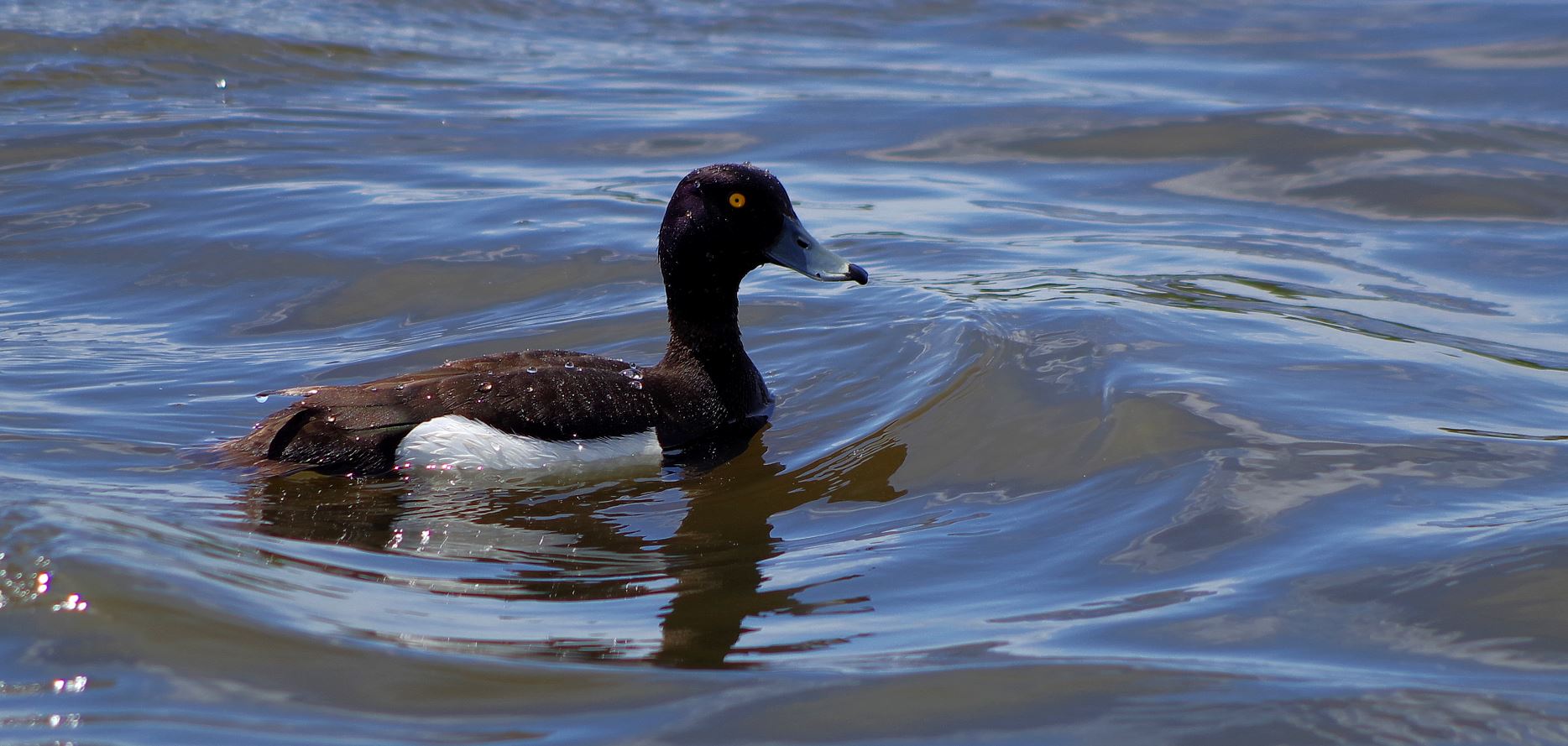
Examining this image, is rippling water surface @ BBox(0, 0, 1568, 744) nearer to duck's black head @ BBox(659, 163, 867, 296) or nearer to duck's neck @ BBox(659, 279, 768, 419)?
duck's neck @ BBox(659, 279, 768, 419)

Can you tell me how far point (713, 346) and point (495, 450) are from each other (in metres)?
1.26

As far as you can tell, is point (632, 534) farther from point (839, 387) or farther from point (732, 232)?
point (839, 387)

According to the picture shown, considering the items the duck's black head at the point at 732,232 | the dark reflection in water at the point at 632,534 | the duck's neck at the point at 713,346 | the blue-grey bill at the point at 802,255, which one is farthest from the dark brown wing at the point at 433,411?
the blue-grey bill at the point at 802,255

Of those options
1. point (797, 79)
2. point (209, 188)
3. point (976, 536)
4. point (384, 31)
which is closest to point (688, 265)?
point (976, 536)

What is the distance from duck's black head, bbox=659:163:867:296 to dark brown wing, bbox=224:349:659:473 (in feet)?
2.65

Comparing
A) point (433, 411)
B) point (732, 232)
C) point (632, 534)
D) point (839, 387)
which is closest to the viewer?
point (632, 534)

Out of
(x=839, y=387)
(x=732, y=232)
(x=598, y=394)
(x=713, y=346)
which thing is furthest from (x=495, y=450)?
(x=839, y=387)

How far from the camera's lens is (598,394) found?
649cm

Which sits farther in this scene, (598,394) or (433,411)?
(598,394)

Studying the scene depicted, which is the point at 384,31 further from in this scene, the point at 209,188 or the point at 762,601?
the point at 762,601

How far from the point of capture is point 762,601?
16.5ft

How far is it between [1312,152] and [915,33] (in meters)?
6.36

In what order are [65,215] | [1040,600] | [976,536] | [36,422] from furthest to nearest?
[65,215], [36,422], [976,536], [1040,600]

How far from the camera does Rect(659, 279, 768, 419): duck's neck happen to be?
7.06 m
